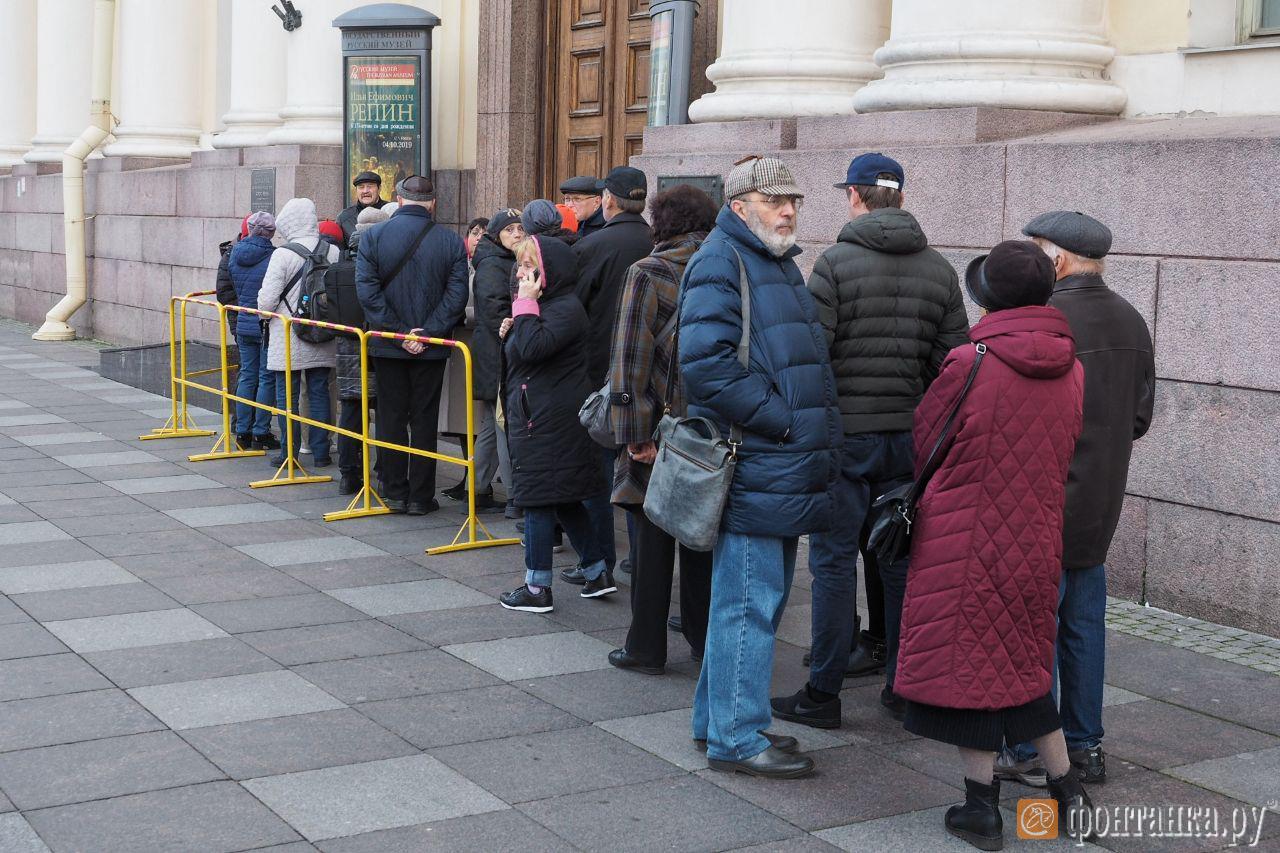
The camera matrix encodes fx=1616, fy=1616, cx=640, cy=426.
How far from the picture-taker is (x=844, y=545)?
5.58 meters

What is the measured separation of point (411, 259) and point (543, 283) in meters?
2.45

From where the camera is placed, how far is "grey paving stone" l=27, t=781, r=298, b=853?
435 cm

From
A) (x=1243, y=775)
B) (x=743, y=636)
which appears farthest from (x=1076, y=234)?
(x=1243, y=775)

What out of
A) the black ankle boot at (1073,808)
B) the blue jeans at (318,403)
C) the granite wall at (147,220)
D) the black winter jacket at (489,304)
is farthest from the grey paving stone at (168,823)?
the granite wall at (147,220)

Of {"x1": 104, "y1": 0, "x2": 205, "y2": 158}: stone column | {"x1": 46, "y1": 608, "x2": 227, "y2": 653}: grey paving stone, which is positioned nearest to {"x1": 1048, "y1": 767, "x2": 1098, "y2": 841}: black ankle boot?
{"x1": 46, "y1": 608, "x2": 227, "y2": 653}: grey paving stone

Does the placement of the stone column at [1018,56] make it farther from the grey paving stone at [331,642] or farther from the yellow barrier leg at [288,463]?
→ the yellow barrier leg at [288,463]

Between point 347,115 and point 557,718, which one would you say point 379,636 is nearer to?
point 557,718

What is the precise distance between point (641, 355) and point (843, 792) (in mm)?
1859

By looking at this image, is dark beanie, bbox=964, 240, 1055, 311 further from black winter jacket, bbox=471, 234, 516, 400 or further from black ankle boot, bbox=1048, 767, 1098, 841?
black winter jacket, bbox=471, 234, 516, 400

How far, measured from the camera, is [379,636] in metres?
6.54

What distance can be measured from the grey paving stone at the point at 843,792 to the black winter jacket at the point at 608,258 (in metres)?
2.89

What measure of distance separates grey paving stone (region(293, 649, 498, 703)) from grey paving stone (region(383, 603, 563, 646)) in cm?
27

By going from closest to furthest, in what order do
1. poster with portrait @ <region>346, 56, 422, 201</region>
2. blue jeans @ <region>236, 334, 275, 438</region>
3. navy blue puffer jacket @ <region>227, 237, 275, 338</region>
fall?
1. blue jeans @ <region>236, 334, 275, 438</region>
2. navy blue puffer jacket @ <region>227, 237, 275, 338</region>
3. poster with portrait @ <region>346, 56, 422, 201</region>

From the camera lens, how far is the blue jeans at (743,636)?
16.3 feet
